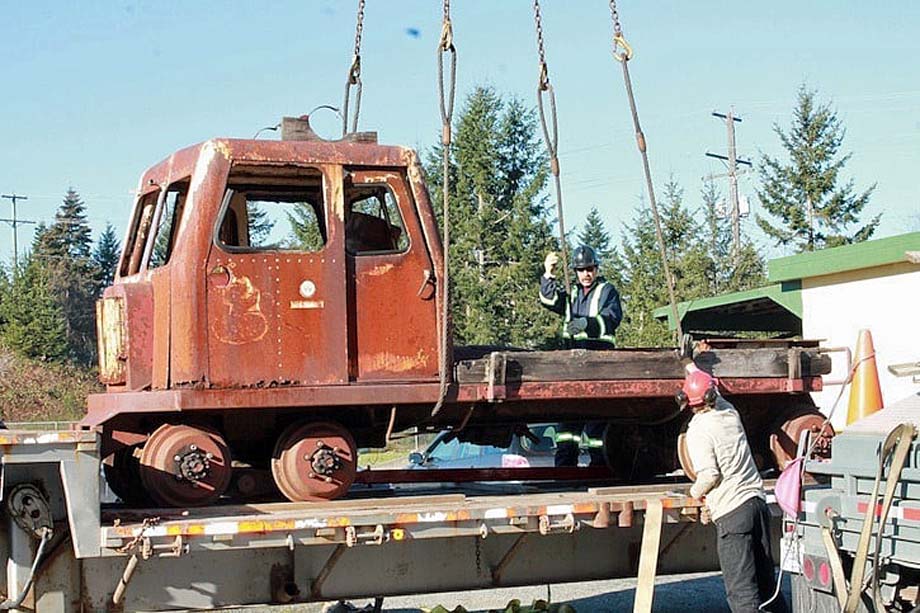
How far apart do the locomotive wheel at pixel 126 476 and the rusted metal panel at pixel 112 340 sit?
440mm

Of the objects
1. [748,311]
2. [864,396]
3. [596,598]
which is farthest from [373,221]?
[748,311]

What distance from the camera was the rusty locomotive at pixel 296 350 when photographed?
6871 millimetres

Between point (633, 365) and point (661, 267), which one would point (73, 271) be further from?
point (633, 365)

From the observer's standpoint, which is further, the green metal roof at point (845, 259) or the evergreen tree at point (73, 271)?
the evergreen tree at point (73, 271)

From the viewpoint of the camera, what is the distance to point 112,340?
292 inches

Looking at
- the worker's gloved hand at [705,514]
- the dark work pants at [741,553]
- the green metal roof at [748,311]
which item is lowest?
the dark work pants at [741,553]

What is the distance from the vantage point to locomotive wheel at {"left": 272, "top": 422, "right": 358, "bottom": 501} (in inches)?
278

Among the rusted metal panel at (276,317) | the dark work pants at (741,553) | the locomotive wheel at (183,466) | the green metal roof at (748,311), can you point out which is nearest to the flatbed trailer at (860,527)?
the dark work pants at (741,553)

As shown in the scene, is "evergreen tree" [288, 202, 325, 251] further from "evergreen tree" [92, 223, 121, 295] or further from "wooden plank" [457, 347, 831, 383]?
"evergreen tree" [92, 223, 121, 295]

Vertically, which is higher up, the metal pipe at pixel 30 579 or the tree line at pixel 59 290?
the tree line at pixel 59 290

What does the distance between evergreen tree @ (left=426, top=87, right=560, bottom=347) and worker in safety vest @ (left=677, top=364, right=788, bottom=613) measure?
2730cm

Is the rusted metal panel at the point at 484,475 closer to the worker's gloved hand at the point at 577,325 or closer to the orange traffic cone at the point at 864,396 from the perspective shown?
the worker's gloved hand at the point at 577,325

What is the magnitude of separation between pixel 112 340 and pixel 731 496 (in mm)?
3807

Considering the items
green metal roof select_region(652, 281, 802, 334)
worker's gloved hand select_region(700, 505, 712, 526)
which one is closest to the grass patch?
green metal roof select_region(652, 281, 802, 334)
